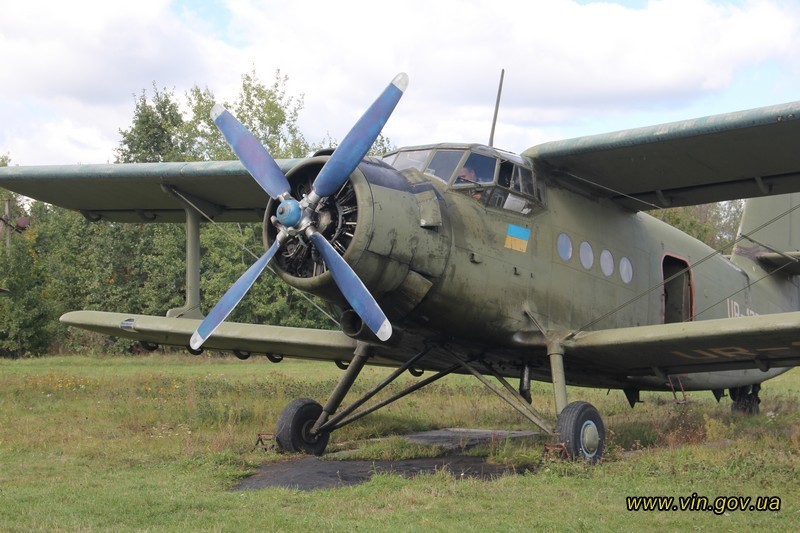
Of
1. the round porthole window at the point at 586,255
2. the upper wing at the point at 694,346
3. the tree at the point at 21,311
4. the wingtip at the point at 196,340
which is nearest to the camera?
the wingtip at the point at 196,340

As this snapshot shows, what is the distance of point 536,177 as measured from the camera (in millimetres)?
9836

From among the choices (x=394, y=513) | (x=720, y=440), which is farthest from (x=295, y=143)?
(x=394, y=513)

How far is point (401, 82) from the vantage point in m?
8.12

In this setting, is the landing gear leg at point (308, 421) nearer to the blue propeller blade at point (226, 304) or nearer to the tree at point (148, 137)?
the blue propeller blade at point (226, 304)

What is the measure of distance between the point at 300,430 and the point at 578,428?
3697 millimetres

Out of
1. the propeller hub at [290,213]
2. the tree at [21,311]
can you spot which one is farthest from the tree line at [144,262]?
the propeller hub at [290,213]

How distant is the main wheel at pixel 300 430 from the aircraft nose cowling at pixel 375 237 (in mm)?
2614

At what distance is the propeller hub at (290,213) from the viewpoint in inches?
298

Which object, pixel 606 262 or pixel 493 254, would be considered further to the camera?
pixel 606 262

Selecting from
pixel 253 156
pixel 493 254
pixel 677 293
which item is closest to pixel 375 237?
pixel 253 156

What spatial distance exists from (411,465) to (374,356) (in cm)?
195

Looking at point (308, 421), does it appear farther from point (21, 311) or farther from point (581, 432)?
point (21, 311)

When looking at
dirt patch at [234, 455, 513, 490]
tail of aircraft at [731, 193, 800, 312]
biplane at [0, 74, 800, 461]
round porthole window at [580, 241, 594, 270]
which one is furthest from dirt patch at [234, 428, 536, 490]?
tail of aircraft at [731, 193, 800, 312]

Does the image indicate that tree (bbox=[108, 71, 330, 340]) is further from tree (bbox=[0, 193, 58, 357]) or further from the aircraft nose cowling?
the aircraft nose cowling
